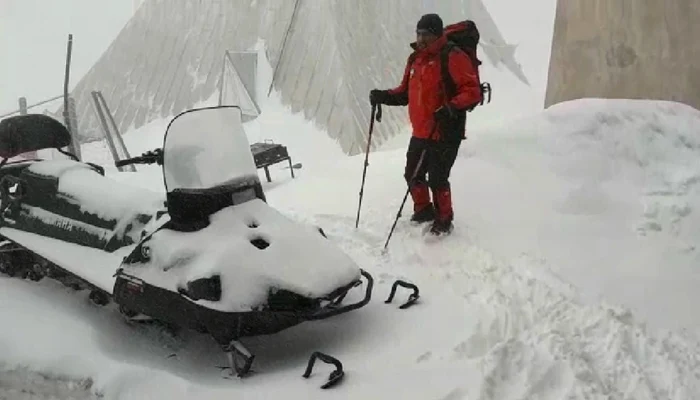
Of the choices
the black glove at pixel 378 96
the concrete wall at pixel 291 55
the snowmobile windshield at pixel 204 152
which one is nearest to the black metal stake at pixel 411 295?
the snowmobile windshield at pixel 204 152

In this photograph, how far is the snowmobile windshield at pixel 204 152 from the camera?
103 inches

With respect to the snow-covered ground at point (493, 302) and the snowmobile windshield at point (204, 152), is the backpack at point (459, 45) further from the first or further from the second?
the snowmobile windshield at point (204, 152)

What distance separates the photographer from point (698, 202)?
4125 millimetres

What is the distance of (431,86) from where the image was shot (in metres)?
3.48

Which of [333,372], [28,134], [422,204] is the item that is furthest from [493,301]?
[28,134]

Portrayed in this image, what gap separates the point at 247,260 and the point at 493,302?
1.09 meters

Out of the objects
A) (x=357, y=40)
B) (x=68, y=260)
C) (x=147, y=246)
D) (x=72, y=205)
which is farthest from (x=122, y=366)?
(x=357, y=40)

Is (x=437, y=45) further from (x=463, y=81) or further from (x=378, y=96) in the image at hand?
(x=378, y=96)

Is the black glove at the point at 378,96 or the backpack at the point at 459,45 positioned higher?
the backpack at the point at 459,45

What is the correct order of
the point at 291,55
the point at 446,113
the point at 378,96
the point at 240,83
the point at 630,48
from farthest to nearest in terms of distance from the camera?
the point at 291,55
the point at 240,83
the point at 630,48
the point at 378,96
the point at 446,113

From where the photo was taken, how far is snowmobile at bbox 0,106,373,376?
7.57 feet

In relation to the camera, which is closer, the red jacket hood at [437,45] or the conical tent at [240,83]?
the red jacket hood at [437,45]

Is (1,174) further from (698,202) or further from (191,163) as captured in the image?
(698,202)

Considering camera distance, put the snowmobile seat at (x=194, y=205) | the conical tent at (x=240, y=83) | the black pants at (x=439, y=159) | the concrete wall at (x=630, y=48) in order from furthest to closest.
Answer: the conical tent at (x=240, y=83) → the concrete wall at (x=630, y=48) → the black pants at (x=439, y=159) → the snowmobile seat at (x=194, y=205)
